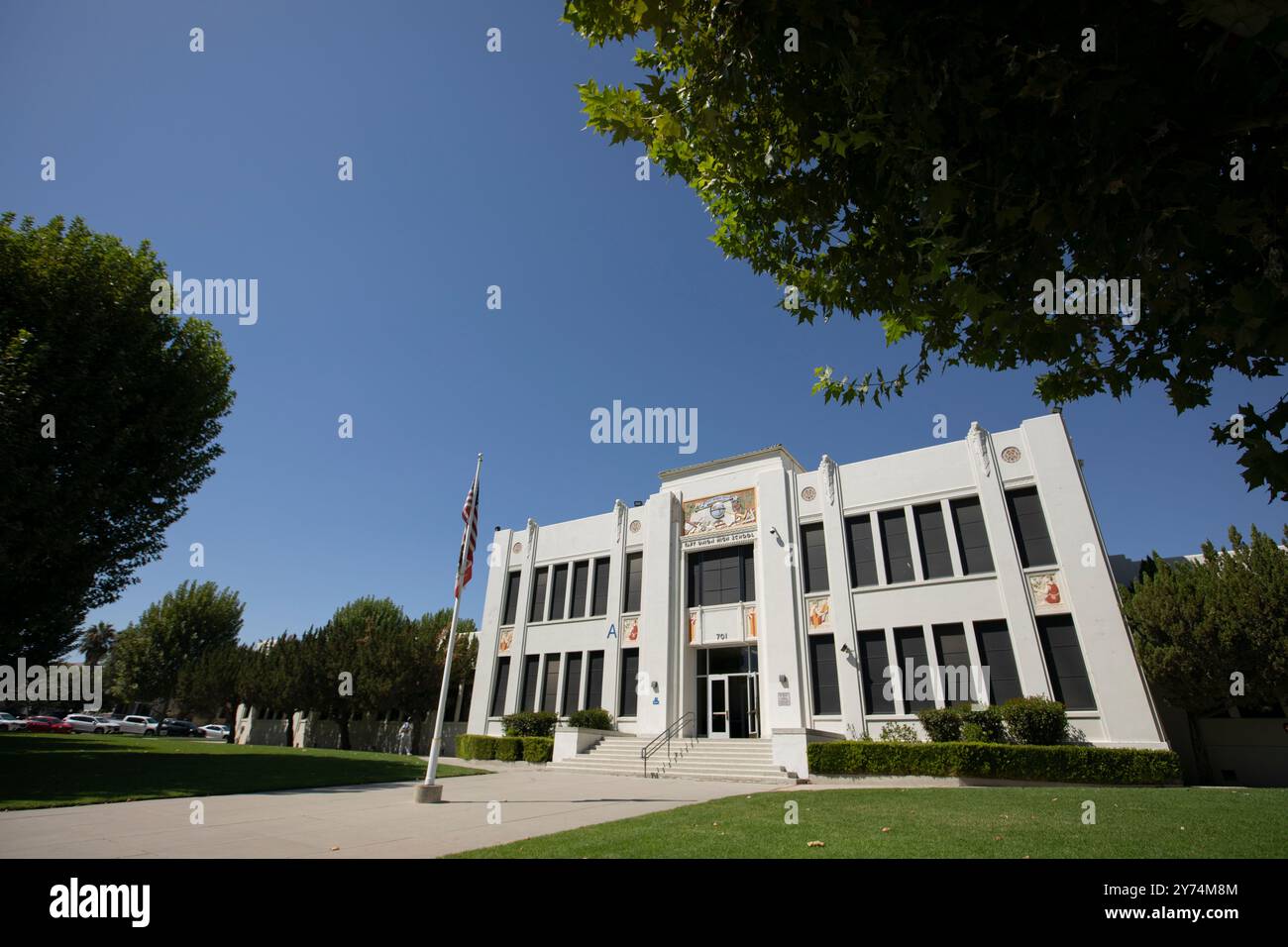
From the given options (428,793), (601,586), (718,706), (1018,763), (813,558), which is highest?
(813,558)

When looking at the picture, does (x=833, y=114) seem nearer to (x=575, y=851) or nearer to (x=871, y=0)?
(x=871, y=0)

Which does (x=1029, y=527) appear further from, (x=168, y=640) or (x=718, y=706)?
(x=168, y=640)

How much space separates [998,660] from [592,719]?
47.2ft

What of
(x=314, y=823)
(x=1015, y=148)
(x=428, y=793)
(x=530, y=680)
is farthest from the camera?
(x=530, y=680)

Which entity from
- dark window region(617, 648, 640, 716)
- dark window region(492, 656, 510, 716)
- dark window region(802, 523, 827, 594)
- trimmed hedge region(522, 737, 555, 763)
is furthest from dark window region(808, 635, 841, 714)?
dark window region(492, 656, 510, 716)

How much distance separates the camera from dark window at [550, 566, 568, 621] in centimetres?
2825

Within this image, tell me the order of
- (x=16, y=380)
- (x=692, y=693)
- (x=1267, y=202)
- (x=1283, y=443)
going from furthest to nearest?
(x=692, y=693), (x=16, y=380), (x=1283, y=443), (x=1267, y=202)

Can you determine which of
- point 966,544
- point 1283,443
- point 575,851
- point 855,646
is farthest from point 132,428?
point 966,544

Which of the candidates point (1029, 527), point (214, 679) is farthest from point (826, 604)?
point (214, 679)

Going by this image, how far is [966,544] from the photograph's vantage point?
65.0ft

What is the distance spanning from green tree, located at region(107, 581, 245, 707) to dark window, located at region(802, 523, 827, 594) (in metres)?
45.8

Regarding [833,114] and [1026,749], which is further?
[1026,749]

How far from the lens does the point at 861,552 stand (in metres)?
21.7
